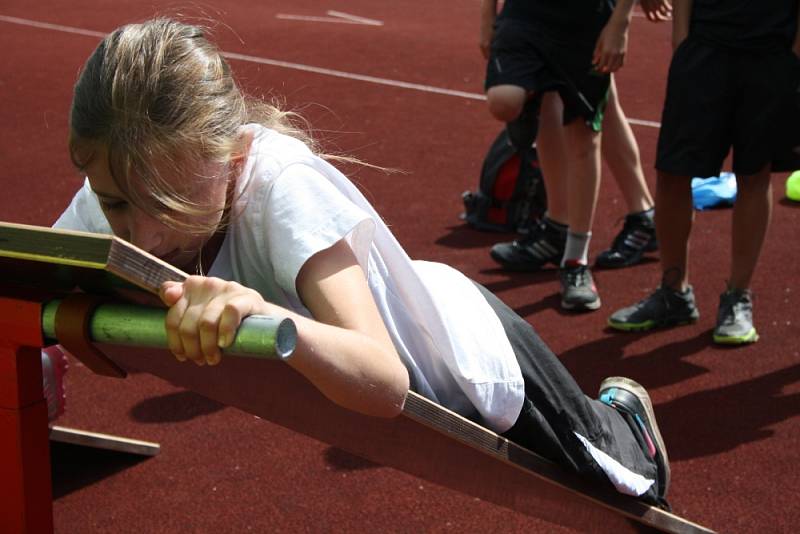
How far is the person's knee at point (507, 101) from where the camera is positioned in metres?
4.37

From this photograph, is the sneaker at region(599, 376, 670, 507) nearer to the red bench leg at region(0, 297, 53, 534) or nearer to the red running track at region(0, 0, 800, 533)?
the red running track at region(0, 0, 800, 533)

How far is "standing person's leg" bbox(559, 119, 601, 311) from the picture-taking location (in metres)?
4.48

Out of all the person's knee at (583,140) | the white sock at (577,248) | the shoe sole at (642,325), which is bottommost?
the shoe sole at (642,325)

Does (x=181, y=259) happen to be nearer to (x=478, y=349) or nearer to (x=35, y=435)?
(x=35, y=435)

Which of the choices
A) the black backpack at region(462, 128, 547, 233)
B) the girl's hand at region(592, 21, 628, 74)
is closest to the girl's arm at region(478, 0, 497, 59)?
the black backpack at region(462, 128, 547, 233)

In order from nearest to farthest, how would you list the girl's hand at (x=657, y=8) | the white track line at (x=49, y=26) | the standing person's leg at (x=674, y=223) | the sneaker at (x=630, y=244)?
the standing person's leg at (x=674, y=223) < the girl's hand at (x=657, y=8) < the sneaker at (x=630, y=244) < the white track line at (x=49, y=26)

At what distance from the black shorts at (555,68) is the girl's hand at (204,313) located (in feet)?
10.7

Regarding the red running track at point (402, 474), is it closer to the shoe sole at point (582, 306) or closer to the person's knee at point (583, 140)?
the shoe sole at point (582, 306)

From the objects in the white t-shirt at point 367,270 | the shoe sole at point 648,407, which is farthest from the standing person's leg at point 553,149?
the white t-shirt at point 367,270

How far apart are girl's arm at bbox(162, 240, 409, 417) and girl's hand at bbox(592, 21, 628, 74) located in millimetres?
2744

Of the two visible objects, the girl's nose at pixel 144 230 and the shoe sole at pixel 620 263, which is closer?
the girl's nose at pixel 144 230

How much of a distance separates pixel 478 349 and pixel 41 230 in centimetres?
104

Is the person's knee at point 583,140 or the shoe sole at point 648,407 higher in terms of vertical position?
the person's knee at point 583,140

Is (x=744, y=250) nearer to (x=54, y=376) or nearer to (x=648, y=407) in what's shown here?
(x=648, y=407)
